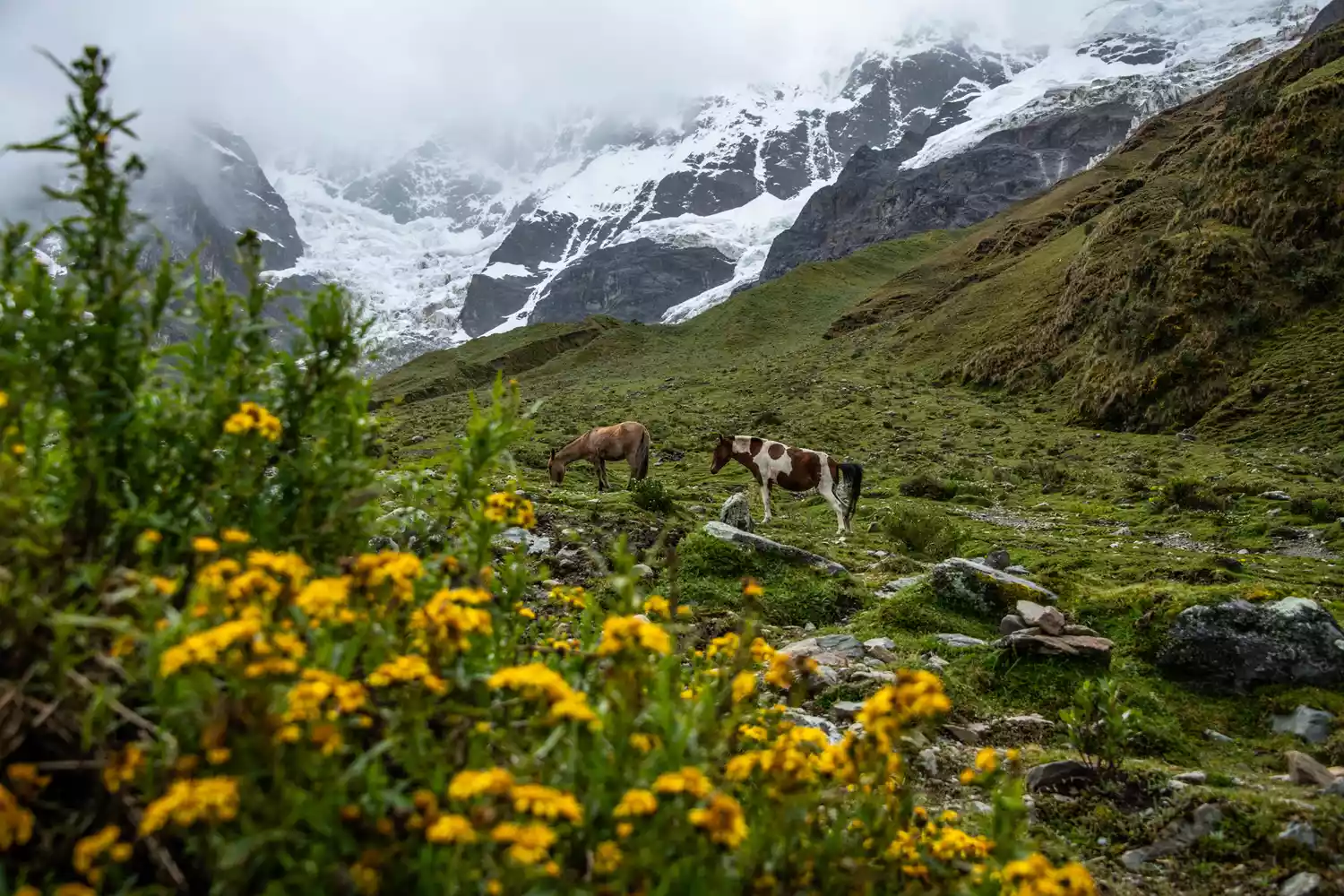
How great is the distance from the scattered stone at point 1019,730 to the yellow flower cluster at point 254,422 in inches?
217

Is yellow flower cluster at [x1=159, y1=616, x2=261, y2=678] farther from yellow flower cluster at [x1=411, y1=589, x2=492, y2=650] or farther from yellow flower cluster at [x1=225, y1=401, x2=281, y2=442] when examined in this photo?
yellow flower cluster at [x1=225, y1=401, x2=281, y2=442]

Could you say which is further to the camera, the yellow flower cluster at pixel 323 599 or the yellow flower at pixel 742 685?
the yellow flower at pixel 742 685

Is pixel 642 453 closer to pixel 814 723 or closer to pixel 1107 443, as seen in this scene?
pixel 814 723

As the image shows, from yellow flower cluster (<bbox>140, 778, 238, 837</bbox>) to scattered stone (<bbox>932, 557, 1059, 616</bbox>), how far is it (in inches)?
322

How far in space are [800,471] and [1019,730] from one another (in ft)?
39.0

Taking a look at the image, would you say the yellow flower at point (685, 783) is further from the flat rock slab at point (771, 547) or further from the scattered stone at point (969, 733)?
the flat rock slab at point (771, 547)

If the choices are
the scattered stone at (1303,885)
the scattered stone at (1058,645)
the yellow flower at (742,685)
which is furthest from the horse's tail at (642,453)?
the yellow flower at (742,685)

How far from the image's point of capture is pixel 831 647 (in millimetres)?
7395

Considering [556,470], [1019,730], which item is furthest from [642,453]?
[1019,730]

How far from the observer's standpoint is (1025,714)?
20.9 ft

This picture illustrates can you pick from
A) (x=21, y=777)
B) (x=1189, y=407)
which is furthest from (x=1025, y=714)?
(x=1189, y=407)

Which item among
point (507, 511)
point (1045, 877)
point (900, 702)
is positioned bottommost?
point (1045, 877)

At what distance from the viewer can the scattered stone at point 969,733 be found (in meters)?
5.87

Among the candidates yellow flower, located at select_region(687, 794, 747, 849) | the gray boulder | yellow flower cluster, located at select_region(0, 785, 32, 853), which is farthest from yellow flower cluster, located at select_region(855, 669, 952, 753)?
the gray boulder
